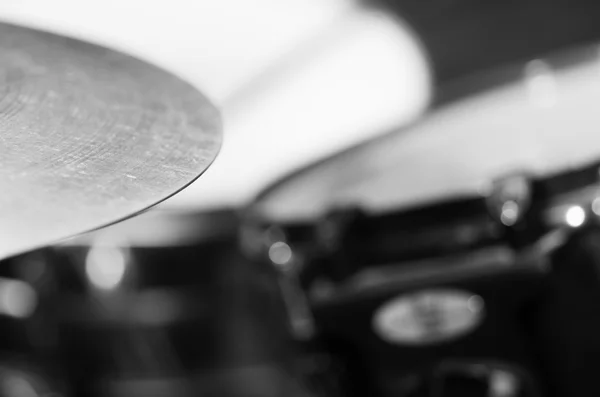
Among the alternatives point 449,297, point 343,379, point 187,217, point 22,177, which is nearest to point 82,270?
point 187,217

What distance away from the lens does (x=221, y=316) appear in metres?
1.32

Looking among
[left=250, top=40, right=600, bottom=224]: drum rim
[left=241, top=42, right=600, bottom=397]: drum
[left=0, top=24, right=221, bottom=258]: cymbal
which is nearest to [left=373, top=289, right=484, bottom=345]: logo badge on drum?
[left=241, top=42, right=600, bottom=397]: drum

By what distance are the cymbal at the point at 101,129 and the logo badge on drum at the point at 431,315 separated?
0.41m

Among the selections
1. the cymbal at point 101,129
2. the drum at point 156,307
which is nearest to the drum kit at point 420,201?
the cymbal at point 101,129

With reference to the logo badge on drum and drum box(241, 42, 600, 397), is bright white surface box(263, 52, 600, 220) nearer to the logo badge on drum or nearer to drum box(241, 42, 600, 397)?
drum box(241, 42, 600, 397)

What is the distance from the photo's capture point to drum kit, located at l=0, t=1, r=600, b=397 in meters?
0.44

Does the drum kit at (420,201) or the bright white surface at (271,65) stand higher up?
the bright white surface at (271,65)

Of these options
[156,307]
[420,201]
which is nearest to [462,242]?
[420,201]

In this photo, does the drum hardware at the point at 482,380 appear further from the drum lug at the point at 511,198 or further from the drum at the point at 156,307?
the drum at the point at 156,307

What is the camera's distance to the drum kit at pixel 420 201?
438 millimetres

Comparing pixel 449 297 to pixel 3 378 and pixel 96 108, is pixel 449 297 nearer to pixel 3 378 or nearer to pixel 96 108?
pixel 96 108

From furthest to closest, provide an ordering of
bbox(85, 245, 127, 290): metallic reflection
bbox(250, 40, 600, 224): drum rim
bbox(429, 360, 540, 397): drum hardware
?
bbox(85, 245, 127, 290): metallic reflection, bbox(429, 360, 540, 397): drum hardware, bbox(250, 40, 600, 224): drum rim

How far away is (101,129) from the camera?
0.44 m

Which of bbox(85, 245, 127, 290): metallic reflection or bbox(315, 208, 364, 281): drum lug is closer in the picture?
bbox(315, 208, 364, 281): drum lug
